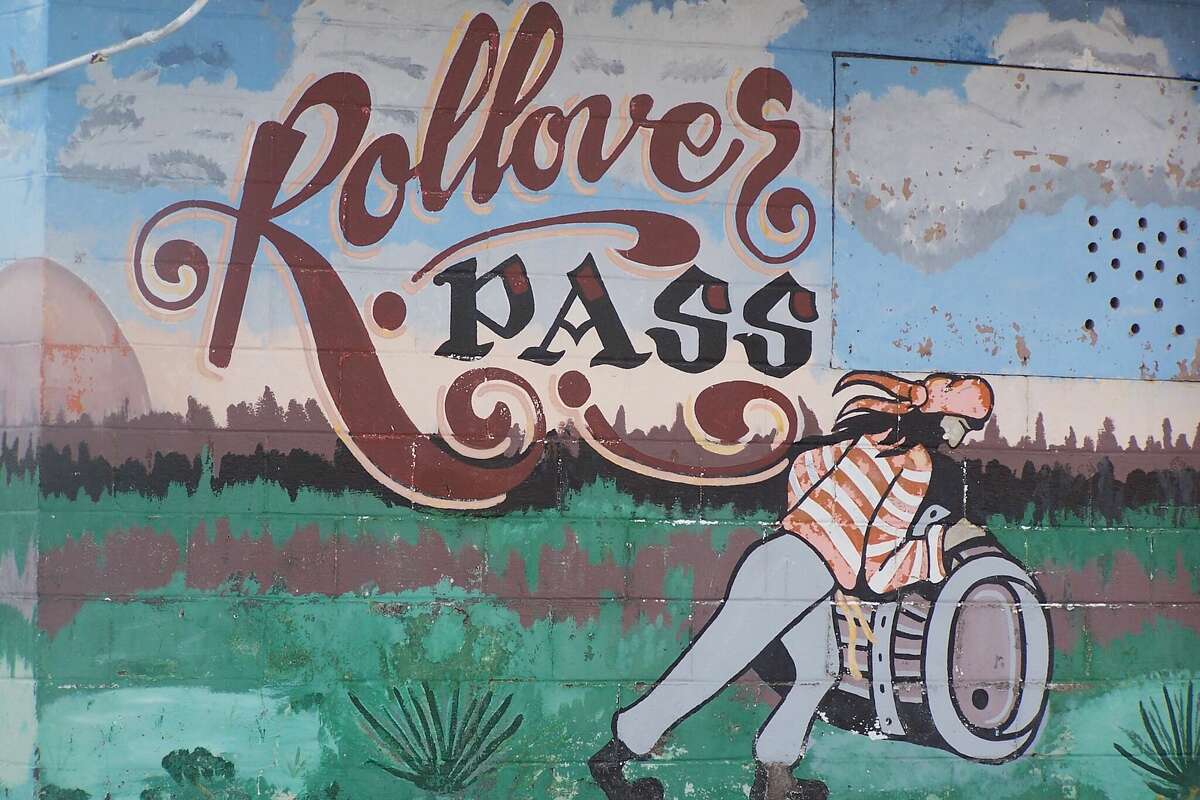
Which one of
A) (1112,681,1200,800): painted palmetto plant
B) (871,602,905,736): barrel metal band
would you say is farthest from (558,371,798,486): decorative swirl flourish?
(1112,681,1200,800): painted palmetto plant

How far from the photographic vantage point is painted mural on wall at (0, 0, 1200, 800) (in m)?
4.52

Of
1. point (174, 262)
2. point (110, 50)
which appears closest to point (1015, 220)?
point (174, 262)

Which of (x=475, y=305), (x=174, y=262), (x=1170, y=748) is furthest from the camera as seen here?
(x=1170, y=748)

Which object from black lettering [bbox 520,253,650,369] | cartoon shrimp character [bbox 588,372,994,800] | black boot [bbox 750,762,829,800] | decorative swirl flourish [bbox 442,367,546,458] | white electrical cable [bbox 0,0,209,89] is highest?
white electrical cable [bbox 0,0,209,89]

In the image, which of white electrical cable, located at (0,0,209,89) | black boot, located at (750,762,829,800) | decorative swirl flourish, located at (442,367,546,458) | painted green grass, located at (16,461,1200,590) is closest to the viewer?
white electrical cable, located at (0,0,209,89)

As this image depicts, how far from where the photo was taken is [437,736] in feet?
15.1

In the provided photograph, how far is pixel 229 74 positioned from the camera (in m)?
4.61

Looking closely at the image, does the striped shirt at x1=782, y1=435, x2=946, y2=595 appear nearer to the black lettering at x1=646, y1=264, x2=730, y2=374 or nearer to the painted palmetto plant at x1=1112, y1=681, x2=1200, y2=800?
the black lettering at x1=646, y1=264, x2=730, y2=374

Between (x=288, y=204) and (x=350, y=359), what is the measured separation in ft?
2.10

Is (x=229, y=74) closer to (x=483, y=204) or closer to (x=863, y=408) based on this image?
(x=483, y=204)

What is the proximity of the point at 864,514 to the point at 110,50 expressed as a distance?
132 inches

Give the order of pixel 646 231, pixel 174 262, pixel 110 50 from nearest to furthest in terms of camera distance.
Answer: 1. pixel 110 50
2. pixel 174 262
3. pixel 646 231

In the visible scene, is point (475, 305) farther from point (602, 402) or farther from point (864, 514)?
point (864, 514)

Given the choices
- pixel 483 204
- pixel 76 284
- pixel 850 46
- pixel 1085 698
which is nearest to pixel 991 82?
pixel 850 46
